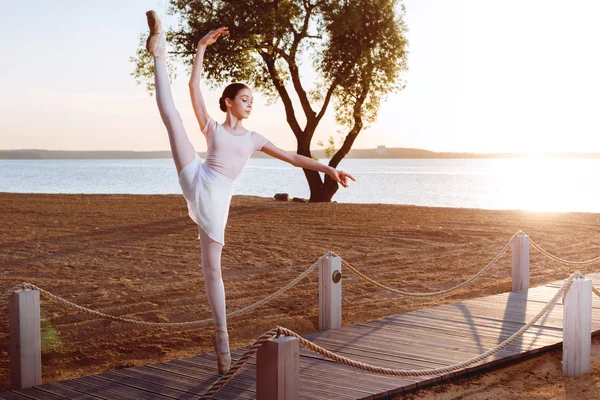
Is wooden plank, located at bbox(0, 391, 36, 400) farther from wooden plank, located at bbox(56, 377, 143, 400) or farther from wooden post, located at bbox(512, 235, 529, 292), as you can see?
wooden post, located at bbox(512, 235, 529, 292)

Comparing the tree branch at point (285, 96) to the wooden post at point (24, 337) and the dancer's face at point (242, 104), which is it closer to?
the dancer's face at point (242, 104)

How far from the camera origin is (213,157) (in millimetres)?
5180

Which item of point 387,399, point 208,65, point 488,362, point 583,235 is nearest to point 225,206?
point 387,399

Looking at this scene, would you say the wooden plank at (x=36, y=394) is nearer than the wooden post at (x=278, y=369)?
No

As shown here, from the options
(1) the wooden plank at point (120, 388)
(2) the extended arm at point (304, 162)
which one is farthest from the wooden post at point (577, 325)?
(1) the wooden plank at point (120, 388)

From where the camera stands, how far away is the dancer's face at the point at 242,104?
5.26 m

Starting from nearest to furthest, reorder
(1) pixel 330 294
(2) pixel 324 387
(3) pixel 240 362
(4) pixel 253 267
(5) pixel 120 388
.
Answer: (3) pixel 240 362 → (5) pixel 120 388 → (2) pixel 324 387 → (1) pixel 330 294 → (4) pixel 253 267

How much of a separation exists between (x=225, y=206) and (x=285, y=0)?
2088 cm

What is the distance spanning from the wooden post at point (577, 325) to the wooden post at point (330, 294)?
232 centimetres

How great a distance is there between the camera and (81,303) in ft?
30.0

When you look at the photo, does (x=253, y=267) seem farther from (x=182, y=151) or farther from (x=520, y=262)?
(x=182, y=151)

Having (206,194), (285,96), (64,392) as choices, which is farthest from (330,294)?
(285,96)

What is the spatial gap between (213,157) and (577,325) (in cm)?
370

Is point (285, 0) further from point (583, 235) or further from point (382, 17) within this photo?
point (583, 235)
